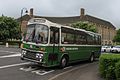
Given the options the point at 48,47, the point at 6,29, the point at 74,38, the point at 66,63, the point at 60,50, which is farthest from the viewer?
the point at 6,29

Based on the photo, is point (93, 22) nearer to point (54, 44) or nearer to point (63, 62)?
point (63, 62)

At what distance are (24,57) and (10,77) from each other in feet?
12.6

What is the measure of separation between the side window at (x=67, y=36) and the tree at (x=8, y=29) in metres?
49.9

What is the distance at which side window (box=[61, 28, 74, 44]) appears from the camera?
1714 cm

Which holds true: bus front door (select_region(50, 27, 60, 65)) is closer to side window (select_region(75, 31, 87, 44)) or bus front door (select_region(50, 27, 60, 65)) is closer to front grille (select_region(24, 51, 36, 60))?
front grille (select_region(24, 51, 36, 60))

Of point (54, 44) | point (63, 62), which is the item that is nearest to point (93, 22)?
point (63, 62)

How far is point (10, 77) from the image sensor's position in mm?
12273

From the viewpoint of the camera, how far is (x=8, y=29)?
68938 mm

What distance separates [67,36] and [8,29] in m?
53.1

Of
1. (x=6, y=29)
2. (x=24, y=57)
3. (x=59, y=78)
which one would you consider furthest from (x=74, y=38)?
(x=6, y=29)

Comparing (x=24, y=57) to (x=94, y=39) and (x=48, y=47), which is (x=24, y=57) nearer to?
(x=48, y=47)

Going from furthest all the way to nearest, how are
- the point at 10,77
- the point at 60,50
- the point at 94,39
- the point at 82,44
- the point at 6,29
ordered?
the point at 6,29, the point at 94,39, the point at 82,44, the point at 60,50, the point at 10,77

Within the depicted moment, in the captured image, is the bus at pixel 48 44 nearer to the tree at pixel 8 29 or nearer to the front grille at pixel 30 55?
the front grille at pixel 30 55

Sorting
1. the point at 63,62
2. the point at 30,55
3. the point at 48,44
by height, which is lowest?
A: the point at 63,62
